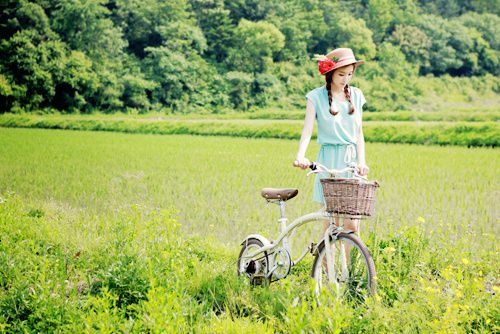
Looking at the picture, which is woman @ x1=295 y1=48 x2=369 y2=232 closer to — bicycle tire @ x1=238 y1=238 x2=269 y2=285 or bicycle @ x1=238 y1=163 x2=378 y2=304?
bicycle @ x1=238 y1=163 x2=378 y2=304

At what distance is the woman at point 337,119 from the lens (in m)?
2.99

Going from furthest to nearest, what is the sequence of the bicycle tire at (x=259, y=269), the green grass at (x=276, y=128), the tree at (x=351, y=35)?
1. the tree at (x=351, y=35)
2. the green grass at (x=276, y=128)
3. the bicycle tire at (x=259, y=269)

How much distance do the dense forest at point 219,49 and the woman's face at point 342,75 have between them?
57.5ft

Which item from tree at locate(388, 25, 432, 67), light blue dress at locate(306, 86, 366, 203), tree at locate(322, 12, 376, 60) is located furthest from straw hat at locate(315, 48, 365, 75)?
tree at locate(388, 25, 432, 67)

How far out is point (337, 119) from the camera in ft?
9.93

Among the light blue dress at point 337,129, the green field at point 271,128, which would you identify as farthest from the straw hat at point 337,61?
the green field at point 271,128

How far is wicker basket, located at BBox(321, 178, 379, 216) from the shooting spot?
8.15ft

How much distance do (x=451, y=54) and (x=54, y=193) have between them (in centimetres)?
3399

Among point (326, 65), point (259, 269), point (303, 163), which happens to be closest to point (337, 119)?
point (326, 65)

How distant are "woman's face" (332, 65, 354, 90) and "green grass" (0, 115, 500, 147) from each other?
38.7 ft

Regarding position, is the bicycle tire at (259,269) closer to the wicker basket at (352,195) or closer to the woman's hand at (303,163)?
the woman's hand at (303,163)

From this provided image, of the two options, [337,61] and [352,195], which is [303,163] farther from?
[337,61]

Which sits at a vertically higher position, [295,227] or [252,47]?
[252,47]

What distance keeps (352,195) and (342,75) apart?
76cm
